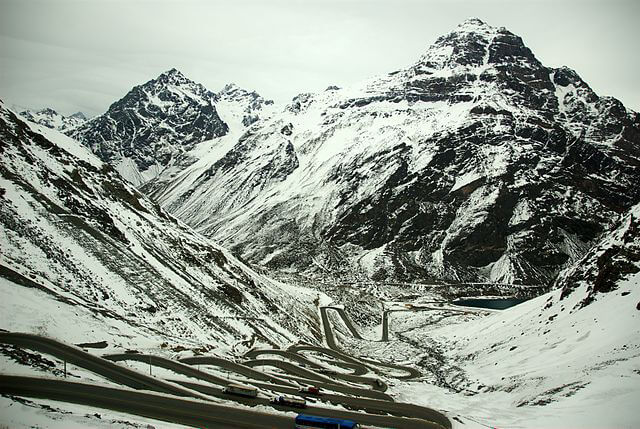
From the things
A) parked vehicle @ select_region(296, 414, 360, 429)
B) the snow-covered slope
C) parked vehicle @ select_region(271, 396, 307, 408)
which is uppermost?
the snow-covered slope

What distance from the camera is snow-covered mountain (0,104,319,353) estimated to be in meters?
58.6

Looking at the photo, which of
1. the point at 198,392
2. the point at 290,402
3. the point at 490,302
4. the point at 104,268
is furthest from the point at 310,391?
the point at 490,302

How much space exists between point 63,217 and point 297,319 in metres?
48.5

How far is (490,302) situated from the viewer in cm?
16425

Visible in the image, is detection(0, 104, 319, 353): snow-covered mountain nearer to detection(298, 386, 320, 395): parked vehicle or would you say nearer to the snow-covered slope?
detection(298, 386, 320, 395): parked vehicle

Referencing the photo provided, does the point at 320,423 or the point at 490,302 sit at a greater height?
the point at 490,302

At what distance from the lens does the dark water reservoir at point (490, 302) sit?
508 ft

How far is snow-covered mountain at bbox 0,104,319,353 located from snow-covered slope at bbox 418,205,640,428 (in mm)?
33436

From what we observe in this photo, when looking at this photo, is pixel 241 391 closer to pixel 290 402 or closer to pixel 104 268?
pixel 290 402

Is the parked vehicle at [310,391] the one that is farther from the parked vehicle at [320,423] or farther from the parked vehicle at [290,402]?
the parked vehicle at [320,423]

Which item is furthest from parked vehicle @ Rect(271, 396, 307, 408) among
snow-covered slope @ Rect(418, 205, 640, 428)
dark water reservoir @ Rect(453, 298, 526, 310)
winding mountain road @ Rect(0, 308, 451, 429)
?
dark water reservoir @ Rect(453, 298, 526, 310)

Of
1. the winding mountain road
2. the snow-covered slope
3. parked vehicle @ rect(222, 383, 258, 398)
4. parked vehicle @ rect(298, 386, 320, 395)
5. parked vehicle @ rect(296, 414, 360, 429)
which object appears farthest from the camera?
parked vehicle @ rect(298, 386, 320, 395)

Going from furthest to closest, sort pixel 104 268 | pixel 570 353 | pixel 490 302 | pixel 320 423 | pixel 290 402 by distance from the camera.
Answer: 1. pixel 490 302
2. pixel 104 268
3. pixel 570 353
4. pixel 290 402
5. pixel 320 423

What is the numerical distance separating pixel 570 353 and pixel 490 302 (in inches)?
4291
